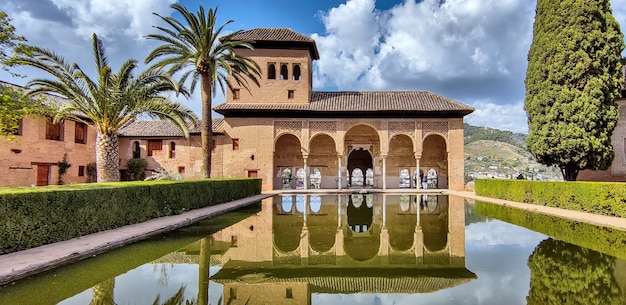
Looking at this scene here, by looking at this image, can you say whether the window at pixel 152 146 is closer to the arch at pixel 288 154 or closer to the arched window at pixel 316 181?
the arch at pixel 288 154

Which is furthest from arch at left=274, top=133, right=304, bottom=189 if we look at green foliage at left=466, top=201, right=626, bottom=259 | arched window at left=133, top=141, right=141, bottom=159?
green foliage at left=466, top=201, right=626, bottom=259

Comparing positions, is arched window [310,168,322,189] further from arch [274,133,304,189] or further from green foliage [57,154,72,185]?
green foliage [57,154,72,185]

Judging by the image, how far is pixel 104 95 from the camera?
12172 millimetres

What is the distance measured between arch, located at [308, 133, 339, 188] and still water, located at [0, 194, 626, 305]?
20.0 metres

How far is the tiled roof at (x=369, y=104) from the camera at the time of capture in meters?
25.7

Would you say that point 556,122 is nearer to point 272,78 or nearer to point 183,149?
point 272,78

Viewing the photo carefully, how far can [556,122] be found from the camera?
16469 millimetres

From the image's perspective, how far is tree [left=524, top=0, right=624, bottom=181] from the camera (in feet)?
51.8

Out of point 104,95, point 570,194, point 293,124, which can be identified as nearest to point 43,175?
point 104,95

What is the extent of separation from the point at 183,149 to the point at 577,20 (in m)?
23.1

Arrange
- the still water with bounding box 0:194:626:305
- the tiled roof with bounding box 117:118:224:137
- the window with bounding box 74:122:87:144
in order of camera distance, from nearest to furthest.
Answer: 1. the still water with bounding box 0:194:626:305
2. the window with bounding box 74:122:87:144
3. the tiled roof with bounding box 117:118:224:137

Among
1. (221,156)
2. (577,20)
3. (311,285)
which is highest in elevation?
(577,20)

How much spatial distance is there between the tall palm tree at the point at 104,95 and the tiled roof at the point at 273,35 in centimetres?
→ 1467

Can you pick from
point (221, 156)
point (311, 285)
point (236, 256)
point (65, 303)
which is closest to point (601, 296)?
point (311, 285)
